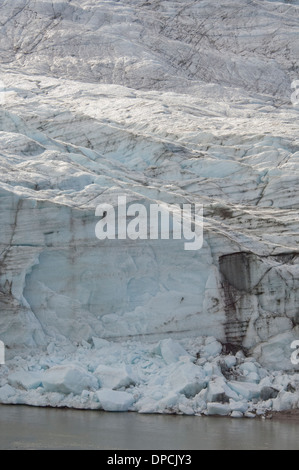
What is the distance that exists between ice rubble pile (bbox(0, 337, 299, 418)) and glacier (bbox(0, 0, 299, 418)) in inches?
1.1

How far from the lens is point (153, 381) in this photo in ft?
57.2

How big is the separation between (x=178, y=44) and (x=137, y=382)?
82.7 feet

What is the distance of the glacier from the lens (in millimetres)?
17344

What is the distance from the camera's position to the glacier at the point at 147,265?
56.9ft

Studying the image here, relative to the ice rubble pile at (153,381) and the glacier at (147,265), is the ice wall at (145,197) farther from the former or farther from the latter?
the ice rubble pile at (153,381)

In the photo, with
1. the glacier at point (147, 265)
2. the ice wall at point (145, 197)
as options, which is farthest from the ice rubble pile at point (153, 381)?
the ice wall at point (145, 197)

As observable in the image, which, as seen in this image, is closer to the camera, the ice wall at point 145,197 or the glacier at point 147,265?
the glacier at point 147,265

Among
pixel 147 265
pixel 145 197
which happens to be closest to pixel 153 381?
pixel 147 265

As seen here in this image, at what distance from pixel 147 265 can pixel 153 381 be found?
324cm

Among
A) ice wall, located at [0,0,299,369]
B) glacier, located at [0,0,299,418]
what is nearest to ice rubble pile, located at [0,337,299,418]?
glacier, located at [0,0,299,418]

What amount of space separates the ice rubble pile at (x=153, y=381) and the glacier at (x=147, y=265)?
0.03m

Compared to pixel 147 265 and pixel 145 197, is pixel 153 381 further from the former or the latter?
pixel 145 197

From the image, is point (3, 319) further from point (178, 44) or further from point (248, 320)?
point (178, 44)
